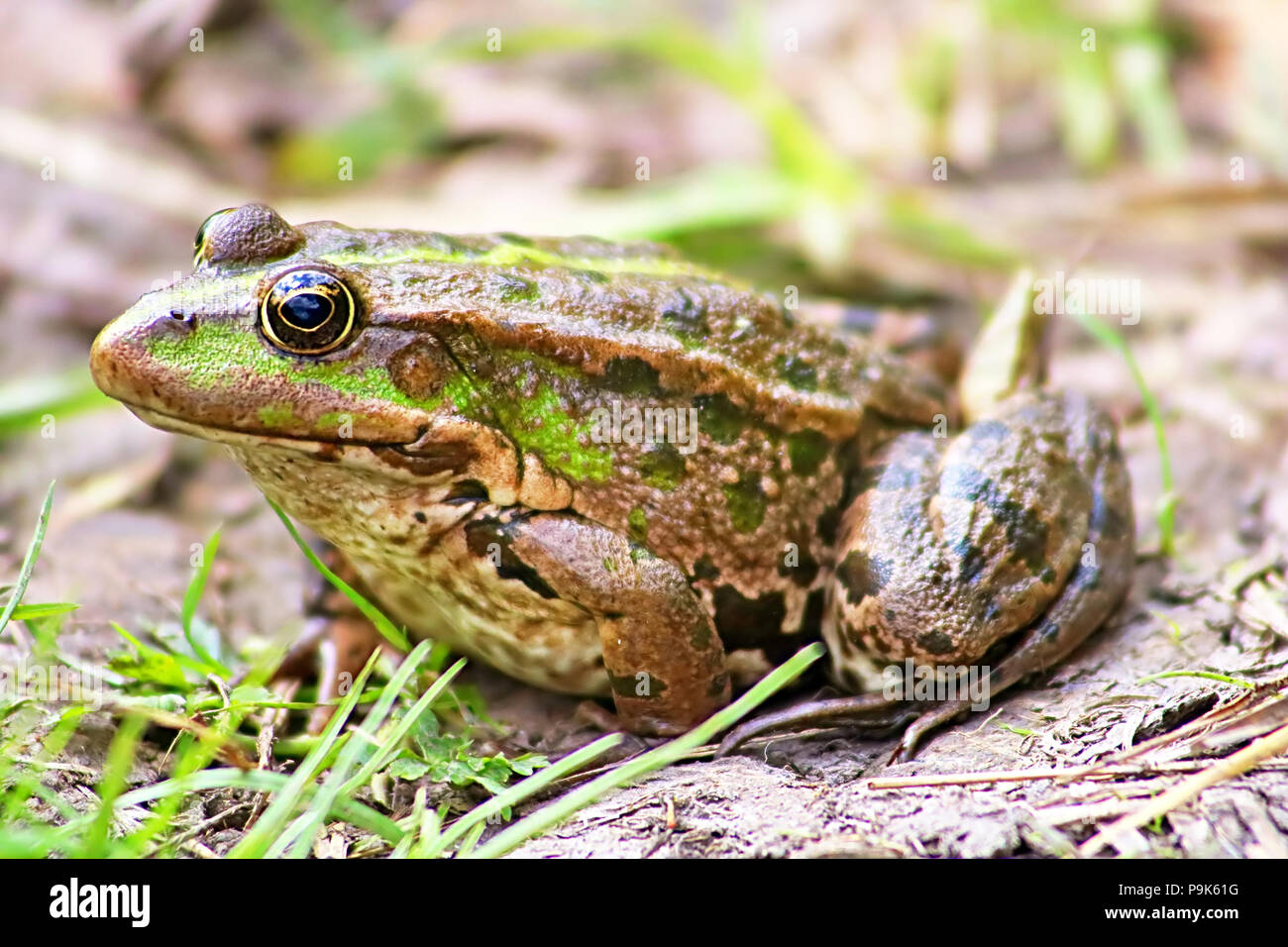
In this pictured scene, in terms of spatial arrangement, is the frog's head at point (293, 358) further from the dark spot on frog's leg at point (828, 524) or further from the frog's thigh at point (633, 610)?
the dark spot on frog's leg at point (828, 524)

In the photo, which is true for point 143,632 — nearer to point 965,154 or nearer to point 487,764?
point 487,764

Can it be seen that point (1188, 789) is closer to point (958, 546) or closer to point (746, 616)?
point (958, 546)

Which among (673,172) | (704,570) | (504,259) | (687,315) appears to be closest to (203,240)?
(504,259)

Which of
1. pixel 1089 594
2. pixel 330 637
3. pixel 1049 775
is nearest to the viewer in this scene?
pixel 1049 775

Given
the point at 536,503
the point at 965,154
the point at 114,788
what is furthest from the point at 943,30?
the point at 114,788

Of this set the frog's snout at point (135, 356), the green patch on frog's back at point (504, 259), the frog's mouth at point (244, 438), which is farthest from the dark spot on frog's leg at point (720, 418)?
the frog's snout at point (135, 356)

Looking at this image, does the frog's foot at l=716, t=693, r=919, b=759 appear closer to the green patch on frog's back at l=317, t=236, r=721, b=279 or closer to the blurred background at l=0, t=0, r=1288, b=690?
the blurred background at l=0, t=0, r=1288, b=690
